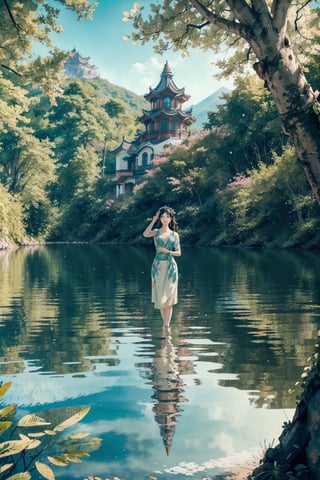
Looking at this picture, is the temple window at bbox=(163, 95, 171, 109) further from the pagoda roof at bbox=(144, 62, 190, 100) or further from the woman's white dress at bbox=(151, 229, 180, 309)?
the woman's white dress at bbox=(151, 229, 180, 309)

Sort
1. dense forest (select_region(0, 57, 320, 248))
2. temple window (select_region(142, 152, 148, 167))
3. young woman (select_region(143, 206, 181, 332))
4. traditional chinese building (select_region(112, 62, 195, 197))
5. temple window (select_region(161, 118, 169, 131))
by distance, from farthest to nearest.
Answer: temple window (select_region(142, 152, 148, 167)) < temple window (select_region(161, 118, 169, 131)) < traditional chinese building (select_region(112, 62, 195, 197)) < dense forest (select_region(0, 57, 320, 248)) < young woman (select_region(143, 206, 181, 332))

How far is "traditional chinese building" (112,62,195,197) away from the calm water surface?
192ft

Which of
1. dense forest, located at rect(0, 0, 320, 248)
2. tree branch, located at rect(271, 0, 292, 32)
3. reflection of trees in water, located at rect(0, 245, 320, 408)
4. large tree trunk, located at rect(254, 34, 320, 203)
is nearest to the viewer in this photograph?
large tree trunk, located at rect(254, 34, 320, 203)

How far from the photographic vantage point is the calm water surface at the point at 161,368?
404 centimetres

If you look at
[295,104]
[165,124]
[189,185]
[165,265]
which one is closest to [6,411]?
[295,104]

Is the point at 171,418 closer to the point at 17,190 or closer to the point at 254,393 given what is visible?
the point at 254,393

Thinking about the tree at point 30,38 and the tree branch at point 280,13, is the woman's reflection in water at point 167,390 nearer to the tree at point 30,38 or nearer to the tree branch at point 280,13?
the tree branch at point 280,13

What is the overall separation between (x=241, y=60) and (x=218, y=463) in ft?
19.0

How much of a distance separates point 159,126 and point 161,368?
67526 mm

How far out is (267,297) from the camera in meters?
13.1

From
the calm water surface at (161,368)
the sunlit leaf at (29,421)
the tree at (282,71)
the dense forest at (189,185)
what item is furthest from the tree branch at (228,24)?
the dense forest at (189,185)

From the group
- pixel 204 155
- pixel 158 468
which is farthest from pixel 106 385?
pixel 204 155

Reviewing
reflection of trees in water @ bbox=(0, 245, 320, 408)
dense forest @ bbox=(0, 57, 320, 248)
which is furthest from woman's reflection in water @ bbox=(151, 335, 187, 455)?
dense forest @ bbox=(0, 57, 320, 248)

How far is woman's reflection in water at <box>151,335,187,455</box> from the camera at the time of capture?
4.41 meters
